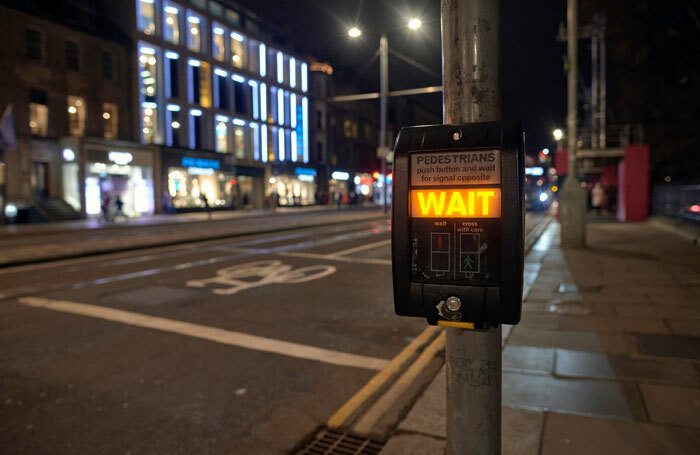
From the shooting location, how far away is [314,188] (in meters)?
53.8

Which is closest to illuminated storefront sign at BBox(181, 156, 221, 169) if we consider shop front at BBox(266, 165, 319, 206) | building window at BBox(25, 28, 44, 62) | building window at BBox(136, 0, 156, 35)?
shop front at BBox(266, 165, 319, 206)

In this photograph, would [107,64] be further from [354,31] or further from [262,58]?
[262,58]

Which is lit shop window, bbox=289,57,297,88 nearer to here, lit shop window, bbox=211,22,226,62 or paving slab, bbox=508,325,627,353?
lit shop window, bbox=211,22,226,62

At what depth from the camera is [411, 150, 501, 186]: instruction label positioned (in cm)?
192

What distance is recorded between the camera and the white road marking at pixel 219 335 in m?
5.38

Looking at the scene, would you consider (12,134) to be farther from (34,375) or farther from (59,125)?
(34,375)

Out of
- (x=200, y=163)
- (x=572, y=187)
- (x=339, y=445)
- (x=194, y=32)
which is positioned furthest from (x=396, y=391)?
(x=194, y=32)

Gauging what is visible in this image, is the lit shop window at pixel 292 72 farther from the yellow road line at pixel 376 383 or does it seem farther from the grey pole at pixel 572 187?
the yellow road line at pixel 376 383

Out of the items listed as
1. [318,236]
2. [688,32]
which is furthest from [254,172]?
[688,32]

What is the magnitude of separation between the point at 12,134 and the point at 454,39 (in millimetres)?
28780

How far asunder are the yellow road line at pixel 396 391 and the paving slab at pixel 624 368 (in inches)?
47.8

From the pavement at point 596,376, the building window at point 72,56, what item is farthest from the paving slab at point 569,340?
the building window at point 72,56

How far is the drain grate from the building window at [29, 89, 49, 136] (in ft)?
99.5

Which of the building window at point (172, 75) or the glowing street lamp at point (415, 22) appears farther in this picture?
the building window at point (172, 75)
